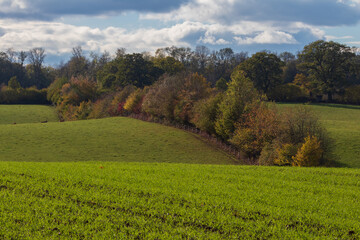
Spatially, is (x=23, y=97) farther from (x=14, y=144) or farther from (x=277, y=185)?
(x=277, y=185)

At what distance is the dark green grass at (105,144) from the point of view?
40.8 metres

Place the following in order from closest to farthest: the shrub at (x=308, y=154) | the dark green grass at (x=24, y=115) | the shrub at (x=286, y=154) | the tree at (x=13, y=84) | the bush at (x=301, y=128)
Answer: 1. the shrub at (x=308, y=154)
2. the shrub at (x=286, y=154)
3. the bush at (x=301, y=128)
4. the dark green grass at (x=24, y=115)
5. the tree at (x=13, y=84)

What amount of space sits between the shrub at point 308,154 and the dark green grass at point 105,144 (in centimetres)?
1078

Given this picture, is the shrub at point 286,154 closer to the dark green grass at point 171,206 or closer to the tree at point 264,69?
the dark green grass at point 171,206

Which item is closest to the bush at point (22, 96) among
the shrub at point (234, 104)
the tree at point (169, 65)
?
the tree at point (169, 65)

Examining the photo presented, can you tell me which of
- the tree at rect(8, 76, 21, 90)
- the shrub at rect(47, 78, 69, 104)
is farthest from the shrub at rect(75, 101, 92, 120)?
the tree at rect(8, 76, 21, 90)

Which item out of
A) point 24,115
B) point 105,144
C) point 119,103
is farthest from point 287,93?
point 24,115

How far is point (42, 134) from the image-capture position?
51469mm

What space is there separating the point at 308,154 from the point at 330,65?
75.2 m

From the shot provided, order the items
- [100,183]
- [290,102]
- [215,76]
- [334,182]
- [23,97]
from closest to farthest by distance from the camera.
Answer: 1. [100,183]
2. [334,182]
3. [290,102]
4. [23,97]
5. [215,76]

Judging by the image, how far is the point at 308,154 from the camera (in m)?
32.1

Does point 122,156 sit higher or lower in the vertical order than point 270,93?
lower

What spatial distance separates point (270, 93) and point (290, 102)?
6880 millimetres

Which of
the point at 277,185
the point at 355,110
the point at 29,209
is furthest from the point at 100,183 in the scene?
the point at 355,110
